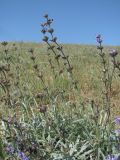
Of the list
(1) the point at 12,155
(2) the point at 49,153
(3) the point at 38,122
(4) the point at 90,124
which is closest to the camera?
(1) the point at 12,155

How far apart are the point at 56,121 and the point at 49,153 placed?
706 millimetres

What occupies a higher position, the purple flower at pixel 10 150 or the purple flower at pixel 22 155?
the purple flower at pixel 22 155

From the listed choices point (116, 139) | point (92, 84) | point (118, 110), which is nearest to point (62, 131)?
point (116, 139)

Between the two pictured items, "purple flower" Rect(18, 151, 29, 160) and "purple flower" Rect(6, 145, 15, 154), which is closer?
"purple flower" Rect(18, 151, 29, 160)

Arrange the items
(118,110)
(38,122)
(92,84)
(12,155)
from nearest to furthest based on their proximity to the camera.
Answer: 1. (12,155)
2. (38,122)
3. (118,110)
4. (92,84)

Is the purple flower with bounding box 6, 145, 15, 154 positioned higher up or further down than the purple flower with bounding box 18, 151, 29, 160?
further down

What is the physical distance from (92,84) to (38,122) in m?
4.38

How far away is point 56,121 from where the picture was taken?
204 inches

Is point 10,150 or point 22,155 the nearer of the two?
point 22,155

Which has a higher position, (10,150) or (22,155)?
(22,155)

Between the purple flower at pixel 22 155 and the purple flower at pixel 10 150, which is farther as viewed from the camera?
the purple flower at pixel 10 150

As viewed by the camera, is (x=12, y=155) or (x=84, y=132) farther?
(x=84, y=132)

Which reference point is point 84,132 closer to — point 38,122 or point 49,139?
point 49,139

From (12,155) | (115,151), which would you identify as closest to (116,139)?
(115,151)
